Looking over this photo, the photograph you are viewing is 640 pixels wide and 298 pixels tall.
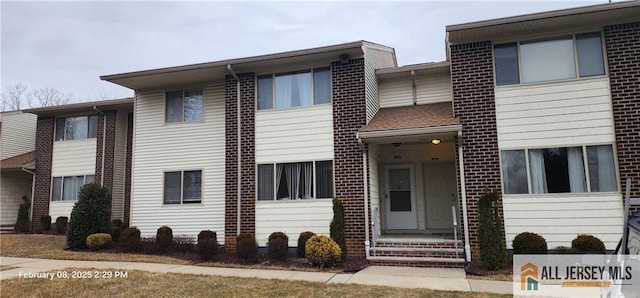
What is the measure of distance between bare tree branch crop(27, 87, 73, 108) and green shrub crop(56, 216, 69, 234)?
26997 millimetres

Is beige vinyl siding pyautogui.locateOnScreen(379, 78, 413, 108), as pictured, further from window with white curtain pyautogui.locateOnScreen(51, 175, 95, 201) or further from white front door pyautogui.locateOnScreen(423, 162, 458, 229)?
window with white curtain pyautogui.locateOnScreen(51, 175, 95, 201)

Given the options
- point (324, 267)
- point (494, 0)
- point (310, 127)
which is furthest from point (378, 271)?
point (494, 0)

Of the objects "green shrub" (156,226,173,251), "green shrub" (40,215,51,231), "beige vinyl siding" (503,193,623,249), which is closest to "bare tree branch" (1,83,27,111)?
"green shrub" (40,215,51,231)

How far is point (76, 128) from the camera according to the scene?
16672 millimetres

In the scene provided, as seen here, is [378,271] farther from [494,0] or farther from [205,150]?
[494,0]

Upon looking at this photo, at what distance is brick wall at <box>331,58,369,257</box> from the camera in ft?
34.5

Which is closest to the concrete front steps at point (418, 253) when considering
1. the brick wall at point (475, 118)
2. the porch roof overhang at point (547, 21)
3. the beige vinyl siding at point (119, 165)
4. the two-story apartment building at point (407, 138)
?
the two-story apartment building at point (407, 138)

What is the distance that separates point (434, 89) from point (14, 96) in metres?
41.2

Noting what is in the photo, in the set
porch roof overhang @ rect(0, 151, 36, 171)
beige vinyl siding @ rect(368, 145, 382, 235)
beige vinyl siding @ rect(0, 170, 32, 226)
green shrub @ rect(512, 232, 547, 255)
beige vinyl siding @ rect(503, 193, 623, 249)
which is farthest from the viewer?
beige vinyl siding @ rect(0, 170, 32, 226)

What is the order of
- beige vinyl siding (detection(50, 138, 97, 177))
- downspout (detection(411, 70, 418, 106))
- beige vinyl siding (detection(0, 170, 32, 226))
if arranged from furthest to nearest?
beige vinyl siding (detection(0, 170, 32, 226))
beige vinyl siding (detection(50, 138, 97, 177))
downspout (detection(411, 70, 418, 106))

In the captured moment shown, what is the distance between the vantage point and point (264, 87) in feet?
39.7

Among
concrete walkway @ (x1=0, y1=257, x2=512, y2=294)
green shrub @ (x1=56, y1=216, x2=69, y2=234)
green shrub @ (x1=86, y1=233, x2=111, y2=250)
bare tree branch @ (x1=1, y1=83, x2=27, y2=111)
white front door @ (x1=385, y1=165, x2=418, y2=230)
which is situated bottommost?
concrete walkway @ (x1=0, y1=257, x2=512, y2=294)

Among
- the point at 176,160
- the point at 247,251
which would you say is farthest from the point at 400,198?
the point at 176,160

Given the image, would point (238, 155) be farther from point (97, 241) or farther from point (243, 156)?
point (97, 241)
